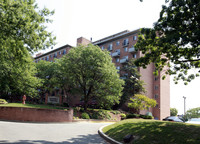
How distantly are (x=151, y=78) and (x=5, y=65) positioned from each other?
3520 centimetres

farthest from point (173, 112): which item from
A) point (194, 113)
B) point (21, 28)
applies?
point (21, 28)

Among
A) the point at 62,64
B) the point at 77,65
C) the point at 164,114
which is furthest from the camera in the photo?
Result: the point at 164,114

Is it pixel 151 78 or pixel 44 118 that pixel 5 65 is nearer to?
pixel 44 118

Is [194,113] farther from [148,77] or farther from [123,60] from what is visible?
[123,60]

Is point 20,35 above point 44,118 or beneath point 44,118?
above

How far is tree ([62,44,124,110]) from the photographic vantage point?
85.0ft

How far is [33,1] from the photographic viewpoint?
11945 mm

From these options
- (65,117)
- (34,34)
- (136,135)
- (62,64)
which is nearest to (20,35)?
(34,34)

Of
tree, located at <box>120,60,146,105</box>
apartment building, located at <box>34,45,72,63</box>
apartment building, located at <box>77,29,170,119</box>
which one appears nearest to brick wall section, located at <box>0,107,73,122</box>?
tree, located at <box>120,60,146,105</box>

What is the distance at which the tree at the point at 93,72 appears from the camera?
25.9 meters

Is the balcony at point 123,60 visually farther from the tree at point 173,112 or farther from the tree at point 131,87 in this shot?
the tree at point 173,112

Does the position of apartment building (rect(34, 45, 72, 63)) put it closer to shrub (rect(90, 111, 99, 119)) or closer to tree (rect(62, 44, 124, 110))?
tree (rect(62, 44, 124, 110))

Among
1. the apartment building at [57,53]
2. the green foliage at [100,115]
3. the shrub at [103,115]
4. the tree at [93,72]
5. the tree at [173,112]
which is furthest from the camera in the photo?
the tree at [173,112]

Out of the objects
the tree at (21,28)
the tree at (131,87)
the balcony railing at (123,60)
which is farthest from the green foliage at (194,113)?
the tree at (21,28)
